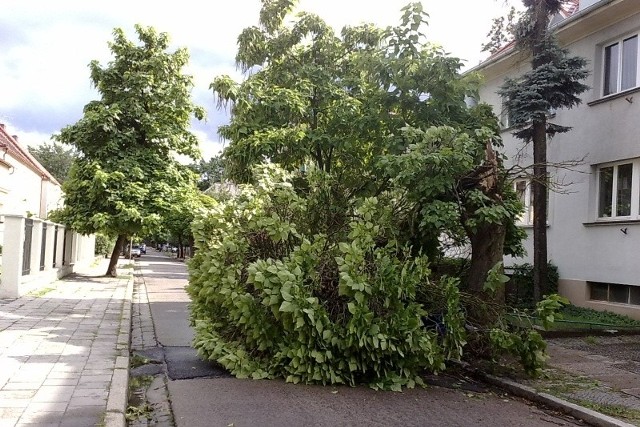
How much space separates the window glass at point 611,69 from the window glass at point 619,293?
14.2 ft

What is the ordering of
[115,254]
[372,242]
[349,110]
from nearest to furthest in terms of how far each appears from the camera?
[372,242]
[349,110]
[115,254]

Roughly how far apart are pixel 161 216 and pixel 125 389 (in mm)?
15379

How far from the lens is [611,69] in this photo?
1327cm

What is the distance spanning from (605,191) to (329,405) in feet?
32.5

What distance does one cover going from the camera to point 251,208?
26.4 ft

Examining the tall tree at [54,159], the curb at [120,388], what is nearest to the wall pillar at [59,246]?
the curb at [120,388]

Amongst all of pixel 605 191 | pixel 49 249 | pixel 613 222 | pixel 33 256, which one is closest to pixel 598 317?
pixel 613 222

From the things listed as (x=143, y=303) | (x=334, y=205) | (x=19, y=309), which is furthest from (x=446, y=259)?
(x=143, y=303)

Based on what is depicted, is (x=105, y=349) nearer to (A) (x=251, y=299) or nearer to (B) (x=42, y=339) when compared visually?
(B) (x=42, y=339)

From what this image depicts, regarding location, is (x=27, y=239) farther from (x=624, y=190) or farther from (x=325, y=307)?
(x=624, y=190)

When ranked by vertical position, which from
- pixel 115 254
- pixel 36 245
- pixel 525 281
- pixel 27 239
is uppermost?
pixel 27 239

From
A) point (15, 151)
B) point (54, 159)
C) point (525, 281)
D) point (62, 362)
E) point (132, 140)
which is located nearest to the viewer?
point (62, 362)

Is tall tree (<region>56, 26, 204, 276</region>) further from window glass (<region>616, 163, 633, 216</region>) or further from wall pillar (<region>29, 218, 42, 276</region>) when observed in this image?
window glass (<region>616, 163, 633, 216</region>)

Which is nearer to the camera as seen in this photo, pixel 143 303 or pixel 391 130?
pixel 391 130
